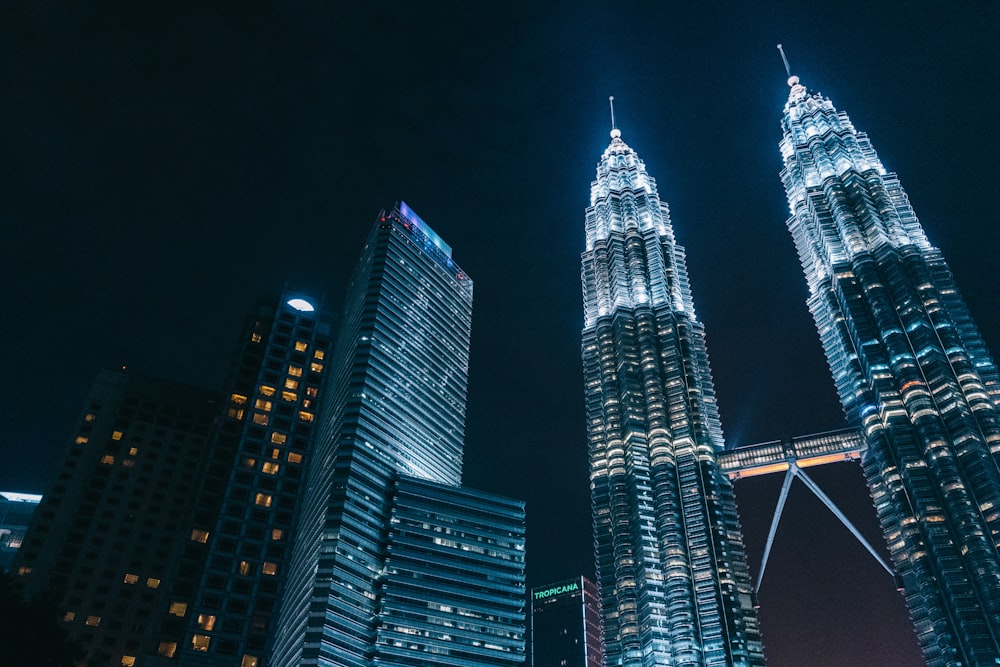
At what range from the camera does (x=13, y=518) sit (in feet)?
588

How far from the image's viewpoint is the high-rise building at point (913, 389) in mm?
124375

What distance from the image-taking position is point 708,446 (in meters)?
173

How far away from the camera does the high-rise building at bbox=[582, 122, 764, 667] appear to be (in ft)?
485

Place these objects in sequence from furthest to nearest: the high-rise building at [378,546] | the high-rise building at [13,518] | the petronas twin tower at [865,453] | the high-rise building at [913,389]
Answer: the high-rise building at [13,518] < the high-rise building at [378,546] < the petronas twin tower at [865,453] < the high-rise building at [913,389]

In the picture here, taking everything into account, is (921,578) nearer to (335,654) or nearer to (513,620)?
(513,620)

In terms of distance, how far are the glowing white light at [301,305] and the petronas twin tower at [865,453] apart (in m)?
73.6

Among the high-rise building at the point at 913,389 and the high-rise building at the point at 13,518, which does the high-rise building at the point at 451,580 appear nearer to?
the high-rise building at the point at 913,389

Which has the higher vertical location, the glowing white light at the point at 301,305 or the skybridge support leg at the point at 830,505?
the glowing white light at the point at 301,305

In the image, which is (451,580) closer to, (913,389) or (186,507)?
(186,507)

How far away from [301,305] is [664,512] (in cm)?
9154

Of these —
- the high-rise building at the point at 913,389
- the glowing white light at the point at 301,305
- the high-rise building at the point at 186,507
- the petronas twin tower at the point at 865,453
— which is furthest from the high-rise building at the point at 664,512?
the glowing white light at the point at 301,305

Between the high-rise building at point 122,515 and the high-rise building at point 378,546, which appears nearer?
the high-rise building at point 122,515

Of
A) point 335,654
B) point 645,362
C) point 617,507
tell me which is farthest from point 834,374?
point 335,654

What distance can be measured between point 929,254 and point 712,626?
8985 centimetres
